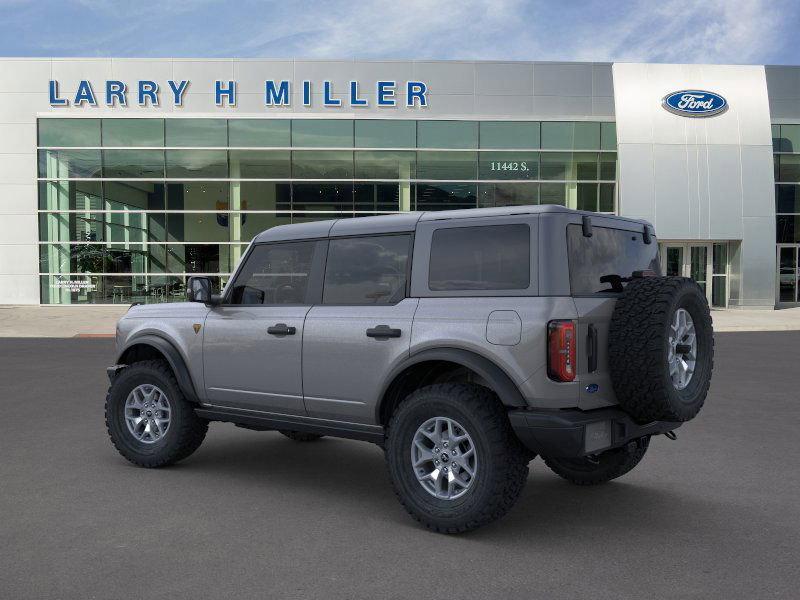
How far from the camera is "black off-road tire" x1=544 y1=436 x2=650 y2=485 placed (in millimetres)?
5402

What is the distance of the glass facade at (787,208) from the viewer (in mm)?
28875

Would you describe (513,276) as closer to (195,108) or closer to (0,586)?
(0,586)

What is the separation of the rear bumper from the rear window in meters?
0.72

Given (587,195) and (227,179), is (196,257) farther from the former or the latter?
(587,195)

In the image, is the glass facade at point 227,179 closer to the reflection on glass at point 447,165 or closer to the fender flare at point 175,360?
the reflection on glass at point 447,165

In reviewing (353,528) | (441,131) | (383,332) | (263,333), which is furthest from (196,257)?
(353,528)

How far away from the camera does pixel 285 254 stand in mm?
5738

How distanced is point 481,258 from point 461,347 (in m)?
0.58

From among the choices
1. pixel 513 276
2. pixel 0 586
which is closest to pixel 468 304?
pixel 513 276

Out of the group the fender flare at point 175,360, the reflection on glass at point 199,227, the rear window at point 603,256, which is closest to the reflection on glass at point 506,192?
the reflection on glass at point 199,227

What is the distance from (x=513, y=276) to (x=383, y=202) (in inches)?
957

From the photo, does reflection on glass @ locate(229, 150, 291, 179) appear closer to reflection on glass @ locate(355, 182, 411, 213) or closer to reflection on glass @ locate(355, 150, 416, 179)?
reflection on glass @ locate(355, 150, 416, 179)

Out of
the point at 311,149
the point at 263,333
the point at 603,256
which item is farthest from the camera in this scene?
the point at 311,149

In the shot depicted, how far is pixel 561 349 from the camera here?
4219 mm
